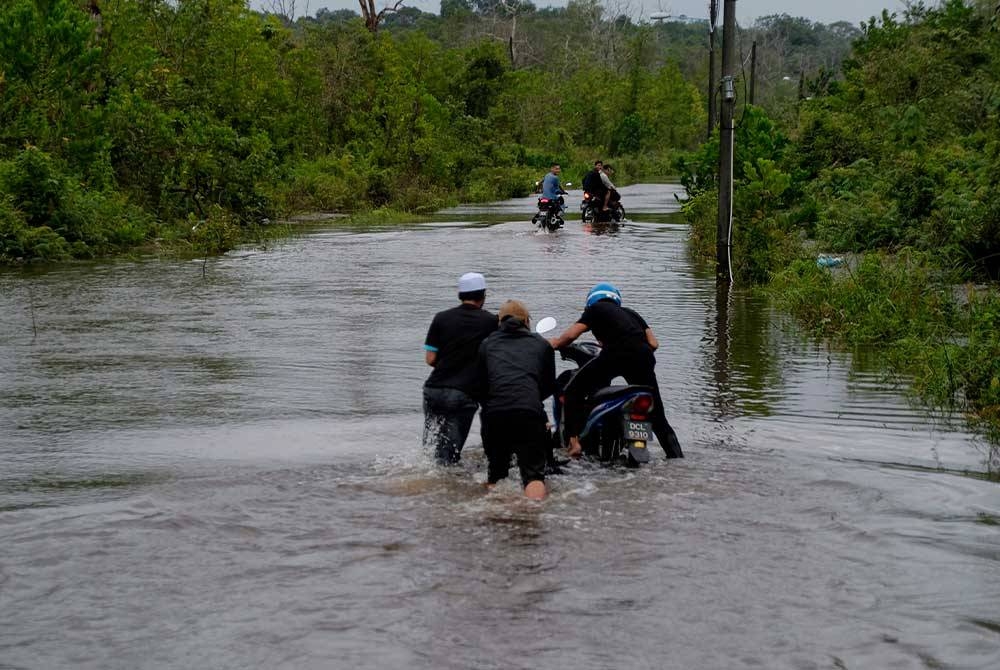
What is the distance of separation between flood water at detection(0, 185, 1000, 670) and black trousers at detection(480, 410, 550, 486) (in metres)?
0.25

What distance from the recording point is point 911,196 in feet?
71.9

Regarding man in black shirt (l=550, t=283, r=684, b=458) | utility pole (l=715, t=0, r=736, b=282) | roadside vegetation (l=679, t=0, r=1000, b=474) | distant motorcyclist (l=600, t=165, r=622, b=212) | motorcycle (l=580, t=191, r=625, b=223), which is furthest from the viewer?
motorcycle (l=580, t=191, r=625, b=223)

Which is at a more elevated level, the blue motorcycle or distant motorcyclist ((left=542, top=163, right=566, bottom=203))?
distant motorcyclist ((left=542, top=163, right=566, bottom=203))

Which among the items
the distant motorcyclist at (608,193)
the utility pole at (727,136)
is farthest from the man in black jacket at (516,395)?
the distant motorcyclist at (608,193)

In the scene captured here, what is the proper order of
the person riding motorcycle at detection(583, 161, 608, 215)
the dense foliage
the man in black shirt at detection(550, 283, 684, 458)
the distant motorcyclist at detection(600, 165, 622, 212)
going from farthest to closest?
the distant motorcyclist at detection(600, 165, 622, 212) < the person riding motorcycle at detection(583, 161, 608, 215) < the dense foliage < the man in black shirt at detection(550, 283, 684, 458)

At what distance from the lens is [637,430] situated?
9.09 metres

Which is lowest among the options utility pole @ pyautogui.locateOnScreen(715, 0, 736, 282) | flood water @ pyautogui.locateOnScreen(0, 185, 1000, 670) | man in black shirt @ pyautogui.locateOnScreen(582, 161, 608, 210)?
flood water @ pyautogui.locateOnScreen(0, 185, 1000, 670)

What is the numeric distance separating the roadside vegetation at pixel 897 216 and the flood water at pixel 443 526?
73cm

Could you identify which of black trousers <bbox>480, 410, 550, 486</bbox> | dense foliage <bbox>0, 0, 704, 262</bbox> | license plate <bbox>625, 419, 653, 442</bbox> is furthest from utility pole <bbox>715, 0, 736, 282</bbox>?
dense foliage <bbox>0, 0, 704, 262</bbox>

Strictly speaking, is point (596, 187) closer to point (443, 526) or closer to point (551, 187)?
point (551, 187)

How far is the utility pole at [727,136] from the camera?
65.7ft

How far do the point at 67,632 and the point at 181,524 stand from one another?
6.08 feet

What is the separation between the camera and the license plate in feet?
29.8

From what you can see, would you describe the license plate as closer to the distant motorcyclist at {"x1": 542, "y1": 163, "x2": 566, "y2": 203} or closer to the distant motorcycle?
the distant motorcycle
